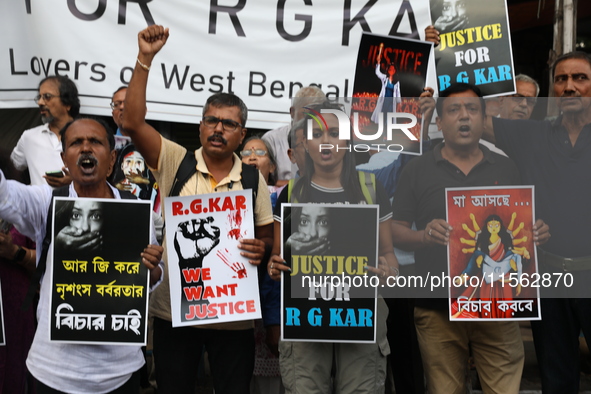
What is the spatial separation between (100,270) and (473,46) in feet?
8.55

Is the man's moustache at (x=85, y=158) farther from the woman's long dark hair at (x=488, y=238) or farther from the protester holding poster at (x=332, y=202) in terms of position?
the woman's long dark hair at (x=488, y=238)

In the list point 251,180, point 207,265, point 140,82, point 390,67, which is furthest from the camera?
point 390,67

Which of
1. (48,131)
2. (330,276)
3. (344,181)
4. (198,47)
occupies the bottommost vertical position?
(330,276)

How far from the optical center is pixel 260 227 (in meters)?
3.54

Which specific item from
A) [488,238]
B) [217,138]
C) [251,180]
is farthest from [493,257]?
[217,138]

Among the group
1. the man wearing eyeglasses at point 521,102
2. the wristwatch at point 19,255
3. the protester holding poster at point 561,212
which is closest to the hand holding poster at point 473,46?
the man wearing eyeglasses at point 521,102

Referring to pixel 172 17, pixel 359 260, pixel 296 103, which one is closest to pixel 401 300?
pixel 359 260

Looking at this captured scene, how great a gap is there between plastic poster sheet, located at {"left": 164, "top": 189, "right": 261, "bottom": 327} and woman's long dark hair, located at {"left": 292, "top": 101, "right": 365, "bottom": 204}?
0.29 m

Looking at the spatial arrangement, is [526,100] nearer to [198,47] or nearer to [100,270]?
[198,47]

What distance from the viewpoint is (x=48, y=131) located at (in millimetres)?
4656

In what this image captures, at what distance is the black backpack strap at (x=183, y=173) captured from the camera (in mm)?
3471

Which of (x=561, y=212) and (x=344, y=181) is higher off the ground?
(x=344, y=181)

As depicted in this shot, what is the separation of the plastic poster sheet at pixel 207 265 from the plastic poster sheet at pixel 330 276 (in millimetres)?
187

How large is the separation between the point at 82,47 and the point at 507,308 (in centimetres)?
339
